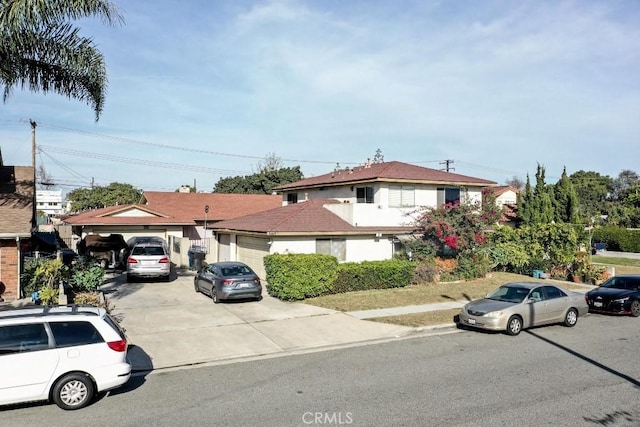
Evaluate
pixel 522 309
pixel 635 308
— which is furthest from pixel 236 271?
pixel 635 308

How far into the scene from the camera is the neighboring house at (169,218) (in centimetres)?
3194

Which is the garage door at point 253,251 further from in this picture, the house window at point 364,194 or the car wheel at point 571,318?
the car wheel at point 571,318

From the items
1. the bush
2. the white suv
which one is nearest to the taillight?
the white suv

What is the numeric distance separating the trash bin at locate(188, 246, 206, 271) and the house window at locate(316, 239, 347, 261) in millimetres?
8063

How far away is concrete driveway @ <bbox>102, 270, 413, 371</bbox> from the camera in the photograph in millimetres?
11883

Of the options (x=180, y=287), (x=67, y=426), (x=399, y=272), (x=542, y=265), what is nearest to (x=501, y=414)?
(x=67, y=426)

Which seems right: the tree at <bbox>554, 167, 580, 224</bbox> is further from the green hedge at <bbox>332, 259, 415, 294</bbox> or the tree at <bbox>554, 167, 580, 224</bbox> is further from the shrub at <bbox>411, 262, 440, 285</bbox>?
the green hedge at <bbox>332, 259, 415, 294</bbox>

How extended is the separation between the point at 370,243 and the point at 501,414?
17.6m

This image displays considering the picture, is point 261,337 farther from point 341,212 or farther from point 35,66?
point 341,212

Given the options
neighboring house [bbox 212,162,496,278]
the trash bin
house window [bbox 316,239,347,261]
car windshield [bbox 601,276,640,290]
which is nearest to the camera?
car windshield [bbox 601,276,640,290]

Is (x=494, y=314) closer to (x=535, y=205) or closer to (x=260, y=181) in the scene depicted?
(x=535, y=205)

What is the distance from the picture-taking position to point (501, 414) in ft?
25.6

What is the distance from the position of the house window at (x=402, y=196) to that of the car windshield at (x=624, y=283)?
33.9ft

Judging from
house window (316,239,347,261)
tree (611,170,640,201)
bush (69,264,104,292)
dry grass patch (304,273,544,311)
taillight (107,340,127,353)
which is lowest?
dry grass patch (304,273,544,311)
